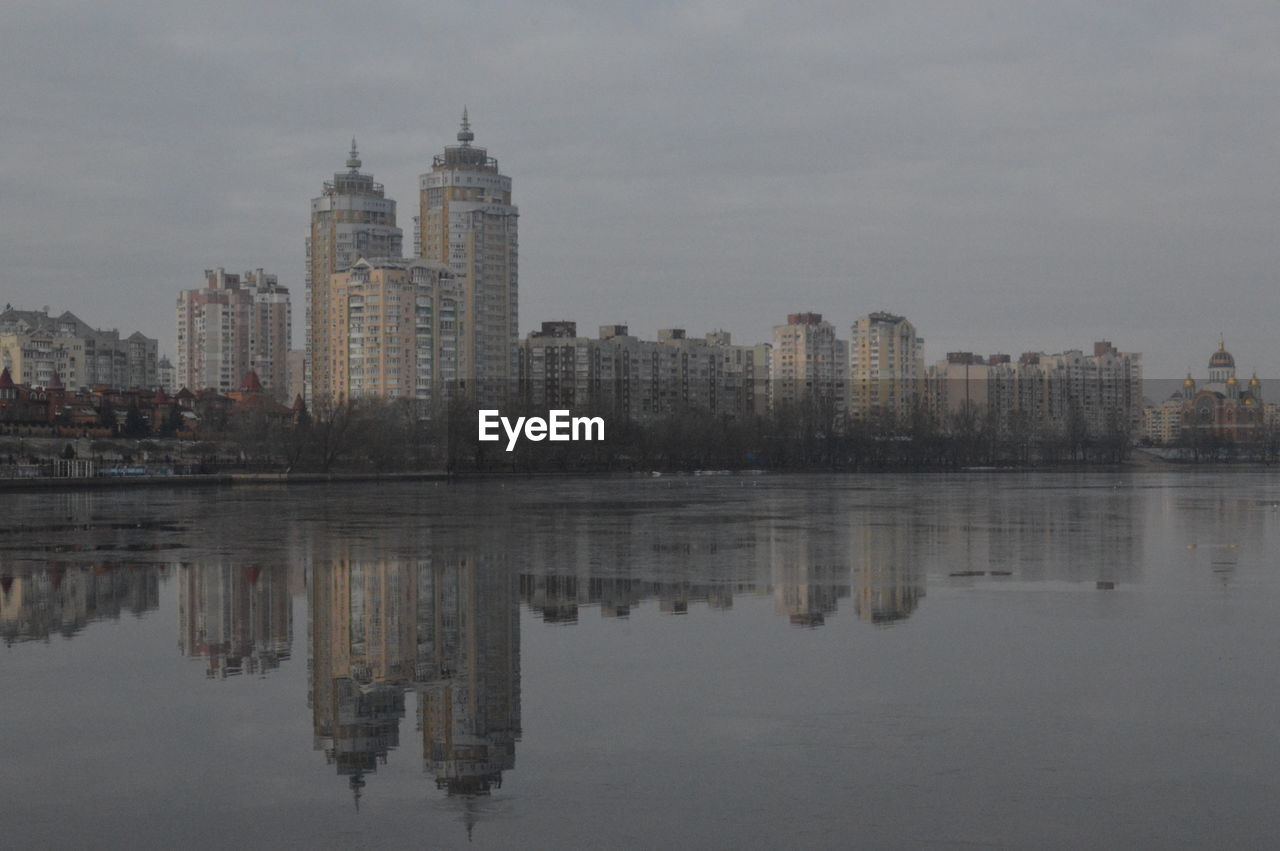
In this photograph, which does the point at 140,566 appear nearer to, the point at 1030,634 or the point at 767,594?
the point at 767,594

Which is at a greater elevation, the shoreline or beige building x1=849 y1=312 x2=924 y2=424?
beige building x1=849 y1=312 x2=924 y2=424

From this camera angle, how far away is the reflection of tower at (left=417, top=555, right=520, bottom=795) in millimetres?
8000

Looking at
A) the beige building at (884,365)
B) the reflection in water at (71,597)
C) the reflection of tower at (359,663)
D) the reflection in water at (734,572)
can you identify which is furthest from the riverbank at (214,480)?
the beige building at (884,365)

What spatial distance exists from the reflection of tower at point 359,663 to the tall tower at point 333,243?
115723mm

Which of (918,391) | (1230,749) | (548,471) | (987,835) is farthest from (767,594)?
(918,391)

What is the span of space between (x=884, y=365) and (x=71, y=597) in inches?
6669

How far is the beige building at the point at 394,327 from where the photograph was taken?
119 m

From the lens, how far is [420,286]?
4697 inches

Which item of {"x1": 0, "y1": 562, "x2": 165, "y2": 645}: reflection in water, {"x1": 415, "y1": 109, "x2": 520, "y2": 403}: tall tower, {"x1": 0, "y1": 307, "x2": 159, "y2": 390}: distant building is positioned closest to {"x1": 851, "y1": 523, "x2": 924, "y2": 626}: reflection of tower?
{"x1": 0, "y1": 562, "x2": 165, "y2": 645}: reflection in water

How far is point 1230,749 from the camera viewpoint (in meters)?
8.18

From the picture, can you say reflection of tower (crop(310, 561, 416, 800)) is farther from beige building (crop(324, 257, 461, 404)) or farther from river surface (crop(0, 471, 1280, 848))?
beige building (crop(324, 257, 461, 404))

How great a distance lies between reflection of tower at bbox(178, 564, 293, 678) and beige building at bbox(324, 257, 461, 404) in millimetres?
98489

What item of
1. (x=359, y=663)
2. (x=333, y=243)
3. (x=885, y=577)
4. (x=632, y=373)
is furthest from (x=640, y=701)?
(x=632, y=373)

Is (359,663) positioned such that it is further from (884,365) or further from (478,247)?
(884,365)
